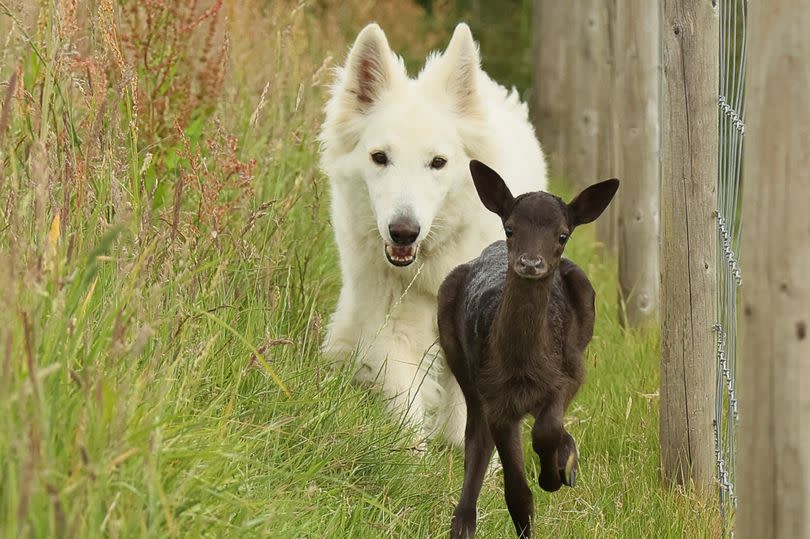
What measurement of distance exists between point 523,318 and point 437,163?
6.19 feet

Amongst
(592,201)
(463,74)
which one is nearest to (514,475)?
(592,201)

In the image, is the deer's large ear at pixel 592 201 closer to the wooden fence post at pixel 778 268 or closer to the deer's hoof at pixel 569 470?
the deer's hoof at pixel 569 470

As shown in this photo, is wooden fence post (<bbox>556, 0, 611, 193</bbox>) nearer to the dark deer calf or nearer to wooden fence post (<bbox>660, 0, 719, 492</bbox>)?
wooden fence post (<bbox>660, 0, 719, 492</bbox>)

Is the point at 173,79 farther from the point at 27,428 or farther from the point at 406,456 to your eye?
the point at 27,428

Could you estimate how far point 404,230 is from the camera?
4.99 metres

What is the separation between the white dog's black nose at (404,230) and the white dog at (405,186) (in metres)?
0.18

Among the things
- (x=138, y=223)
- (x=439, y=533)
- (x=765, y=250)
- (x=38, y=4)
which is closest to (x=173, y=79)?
(x=38, y=4)

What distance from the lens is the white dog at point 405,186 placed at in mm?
5320

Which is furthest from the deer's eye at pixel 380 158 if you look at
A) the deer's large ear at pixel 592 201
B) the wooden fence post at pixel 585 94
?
the wooden fence post at pixel 585 94

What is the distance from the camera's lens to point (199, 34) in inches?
268

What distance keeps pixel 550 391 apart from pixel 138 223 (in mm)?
1623

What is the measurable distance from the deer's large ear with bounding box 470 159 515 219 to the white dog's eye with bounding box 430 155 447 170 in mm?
1636

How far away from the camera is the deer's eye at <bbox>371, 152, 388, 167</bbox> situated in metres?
5.34

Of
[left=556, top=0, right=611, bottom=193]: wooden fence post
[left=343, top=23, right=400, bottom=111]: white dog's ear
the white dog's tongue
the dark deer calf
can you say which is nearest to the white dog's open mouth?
the white dog's tongue
